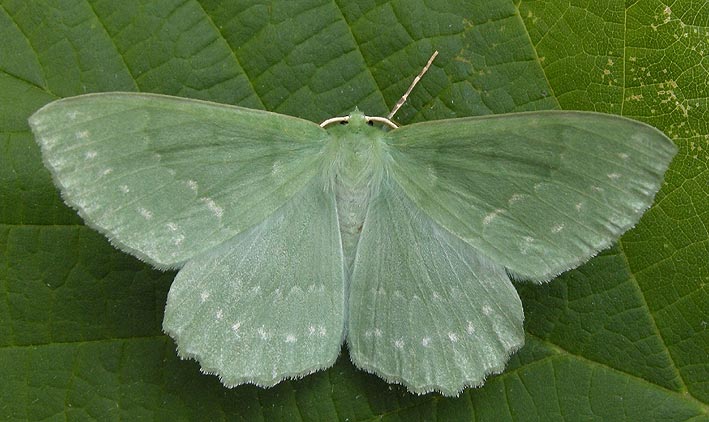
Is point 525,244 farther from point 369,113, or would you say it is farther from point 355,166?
point 369,113

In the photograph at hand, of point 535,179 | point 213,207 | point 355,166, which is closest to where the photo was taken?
point 535,179

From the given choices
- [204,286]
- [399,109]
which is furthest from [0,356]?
[399,109]

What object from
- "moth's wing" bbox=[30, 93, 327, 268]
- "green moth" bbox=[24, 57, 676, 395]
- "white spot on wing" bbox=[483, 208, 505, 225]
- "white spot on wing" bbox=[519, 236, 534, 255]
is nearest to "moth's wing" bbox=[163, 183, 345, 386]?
"green moth" bbox=[24, 57, 676, 395]

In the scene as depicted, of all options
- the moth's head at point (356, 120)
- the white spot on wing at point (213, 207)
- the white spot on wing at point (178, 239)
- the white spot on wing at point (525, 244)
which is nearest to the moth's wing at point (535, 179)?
the white spot on wing at point (525, 244)

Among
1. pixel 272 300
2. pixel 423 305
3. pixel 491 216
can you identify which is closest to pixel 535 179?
pixel 491 216

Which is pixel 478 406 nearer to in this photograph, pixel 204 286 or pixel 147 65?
pixel 204 286

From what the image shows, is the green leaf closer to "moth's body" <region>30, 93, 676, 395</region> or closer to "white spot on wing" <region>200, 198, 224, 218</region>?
"moth's body" <region>30, 93, 676, 395</region>

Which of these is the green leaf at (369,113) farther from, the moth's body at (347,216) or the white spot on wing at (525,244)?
the white spot on wing at (525,244)
